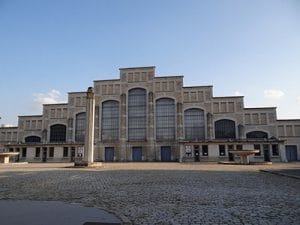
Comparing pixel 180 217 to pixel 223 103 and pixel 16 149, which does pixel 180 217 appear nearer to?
pixel 223 103

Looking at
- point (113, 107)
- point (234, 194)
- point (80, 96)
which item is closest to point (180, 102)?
point (113, 107)

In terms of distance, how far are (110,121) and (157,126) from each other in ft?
30.6

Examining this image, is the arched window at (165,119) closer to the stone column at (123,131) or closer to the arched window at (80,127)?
the stone column at (123,131)

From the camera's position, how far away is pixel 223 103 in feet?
172

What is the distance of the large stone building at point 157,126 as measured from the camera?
4915 cm

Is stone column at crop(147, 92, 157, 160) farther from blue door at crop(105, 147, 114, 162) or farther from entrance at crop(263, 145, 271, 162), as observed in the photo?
entrance at crop(263, 145, 271, 162)

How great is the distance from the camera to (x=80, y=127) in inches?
2185

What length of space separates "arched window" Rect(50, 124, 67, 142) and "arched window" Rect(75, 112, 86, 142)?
292 cm

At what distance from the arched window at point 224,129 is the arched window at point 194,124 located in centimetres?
259

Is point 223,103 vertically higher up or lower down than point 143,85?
lower down

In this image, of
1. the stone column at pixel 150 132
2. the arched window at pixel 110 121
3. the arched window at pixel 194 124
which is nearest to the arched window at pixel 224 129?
the arched window at pixel 194 124

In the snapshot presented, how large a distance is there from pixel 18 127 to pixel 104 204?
56912 millimetres

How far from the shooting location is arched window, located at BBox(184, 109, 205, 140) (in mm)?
51750

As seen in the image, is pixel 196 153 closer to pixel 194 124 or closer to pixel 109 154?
pixel 194 124
